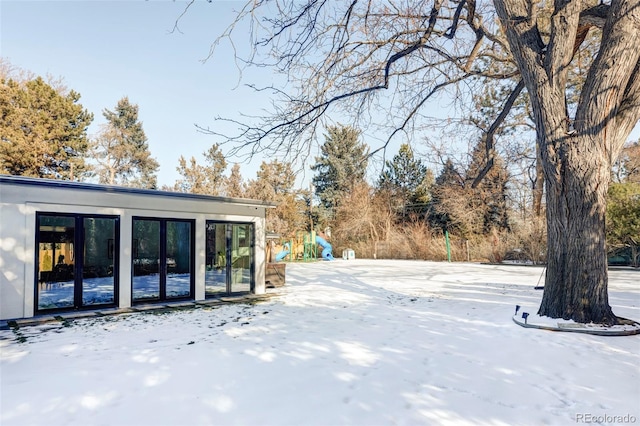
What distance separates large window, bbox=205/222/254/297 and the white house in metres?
0.02

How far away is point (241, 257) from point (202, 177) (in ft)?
57.5

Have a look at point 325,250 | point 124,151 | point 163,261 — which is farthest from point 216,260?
point 124,151

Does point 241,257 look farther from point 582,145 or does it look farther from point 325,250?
point 325,250

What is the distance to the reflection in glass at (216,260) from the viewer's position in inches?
308

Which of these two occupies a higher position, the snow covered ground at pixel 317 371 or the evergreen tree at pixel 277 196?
the evergreen tree at pixel 277 196

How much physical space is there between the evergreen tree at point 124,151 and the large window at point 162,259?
19623 mm

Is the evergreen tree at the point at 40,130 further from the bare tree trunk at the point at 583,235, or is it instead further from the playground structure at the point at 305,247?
the bare tree trunk at the point at 583,235

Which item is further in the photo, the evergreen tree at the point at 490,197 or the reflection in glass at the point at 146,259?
the evergreen tree at the point at 490,197

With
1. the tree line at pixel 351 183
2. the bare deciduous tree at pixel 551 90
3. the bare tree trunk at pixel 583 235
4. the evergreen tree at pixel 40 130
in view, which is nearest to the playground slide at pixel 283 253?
the tree line at pixel 351 183

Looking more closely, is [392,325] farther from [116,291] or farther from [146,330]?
[116,291]

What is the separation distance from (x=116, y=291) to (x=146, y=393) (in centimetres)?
454

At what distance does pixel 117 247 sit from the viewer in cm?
675

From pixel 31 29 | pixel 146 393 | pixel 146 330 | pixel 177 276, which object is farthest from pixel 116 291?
pixel 31 29

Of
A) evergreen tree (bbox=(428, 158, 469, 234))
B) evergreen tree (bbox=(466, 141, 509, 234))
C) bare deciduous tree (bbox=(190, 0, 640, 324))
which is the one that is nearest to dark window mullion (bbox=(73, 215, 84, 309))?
bare deciduous tree (bbox=(190, 0, 640, 324))
